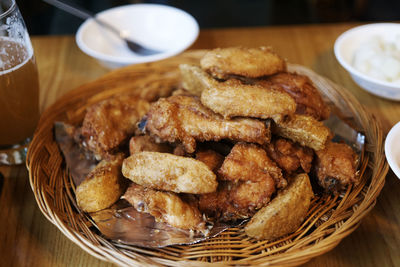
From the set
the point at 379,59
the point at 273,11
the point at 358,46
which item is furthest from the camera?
the point at 273,11

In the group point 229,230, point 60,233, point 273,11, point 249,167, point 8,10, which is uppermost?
→ point 8,10

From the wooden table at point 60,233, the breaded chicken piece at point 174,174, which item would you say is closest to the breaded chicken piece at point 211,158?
the breaded chicken piece at point 174,174

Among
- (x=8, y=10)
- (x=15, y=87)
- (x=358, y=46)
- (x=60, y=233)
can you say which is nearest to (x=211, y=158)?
(x=60, y=233)

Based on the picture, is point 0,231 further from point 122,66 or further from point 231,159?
point 122,66

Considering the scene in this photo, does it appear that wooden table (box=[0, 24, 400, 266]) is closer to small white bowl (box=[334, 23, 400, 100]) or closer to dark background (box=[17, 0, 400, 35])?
small white bowl (box=[334, 23, 400, 100])

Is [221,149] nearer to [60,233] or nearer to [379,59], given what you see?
[60,233]

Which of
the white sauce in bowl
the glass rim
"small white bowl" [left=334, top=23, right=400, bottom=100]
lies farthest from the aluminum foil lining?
the glass rim

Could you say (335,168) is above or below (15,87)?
below
